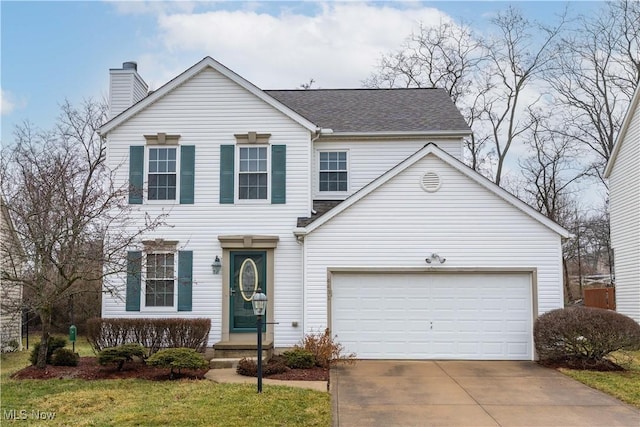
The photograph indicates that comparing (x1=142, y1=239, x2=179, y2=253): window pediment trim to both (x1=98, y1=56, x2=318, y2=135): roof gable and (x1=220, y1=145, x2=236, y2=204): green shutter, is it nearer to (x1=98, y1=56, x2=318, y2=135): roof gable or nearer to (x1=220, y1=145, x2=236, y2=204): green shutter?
(x1=220, y1=145, x2=236, y2=204): green shutter

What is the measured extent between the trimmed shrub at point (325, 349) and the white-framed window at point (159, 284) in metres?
3.68

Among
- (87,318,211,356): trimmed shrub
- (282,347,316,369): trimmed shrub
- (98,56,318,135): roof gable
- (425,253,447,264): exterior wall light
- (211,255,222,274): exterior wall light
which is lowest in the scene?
(282,347,316,369): trimmed shrub

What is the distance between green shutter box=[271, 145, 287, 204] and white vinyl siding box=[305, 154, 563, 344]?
5.04ft

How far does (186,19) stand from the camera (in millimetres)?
15500

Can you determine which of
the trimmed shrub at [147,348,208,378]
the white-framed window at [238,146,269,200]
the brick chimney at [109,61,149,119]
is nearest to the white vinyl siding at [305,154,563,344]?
the white-framed window at [238,146,269,200]

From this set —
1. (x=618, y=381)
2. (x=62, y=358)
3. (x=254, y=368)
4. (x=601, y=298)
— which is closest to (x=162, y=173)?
(x=62, y=358)

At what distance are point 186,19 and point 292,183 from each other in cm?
504

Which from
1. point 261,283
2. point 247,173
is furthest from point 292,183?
point 261,283

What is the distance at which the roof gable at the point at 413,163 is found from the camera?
47.2 feet

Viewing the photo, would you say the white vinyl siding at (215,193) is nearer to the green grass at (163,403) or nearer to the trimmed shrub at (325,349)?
the trimmed shrub at (325,349)

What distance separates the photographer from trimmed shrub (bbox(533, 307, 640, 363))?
41.8ft

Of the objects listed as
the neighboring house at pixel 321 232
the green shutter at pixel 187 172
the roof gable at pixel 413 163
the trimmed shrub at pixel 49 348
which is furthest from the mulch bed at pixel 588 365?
the trimmed shrub at pixel 49 348

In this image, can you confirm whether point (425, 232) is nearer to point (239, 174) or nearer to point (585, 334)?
point (585, 334)

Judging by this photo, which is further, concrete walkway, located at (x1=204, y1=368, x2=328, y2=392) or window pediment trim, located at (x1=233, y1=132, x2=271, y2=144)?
window pediment trim, located at (x1=233, y1=132, x2=271, y2=144)
